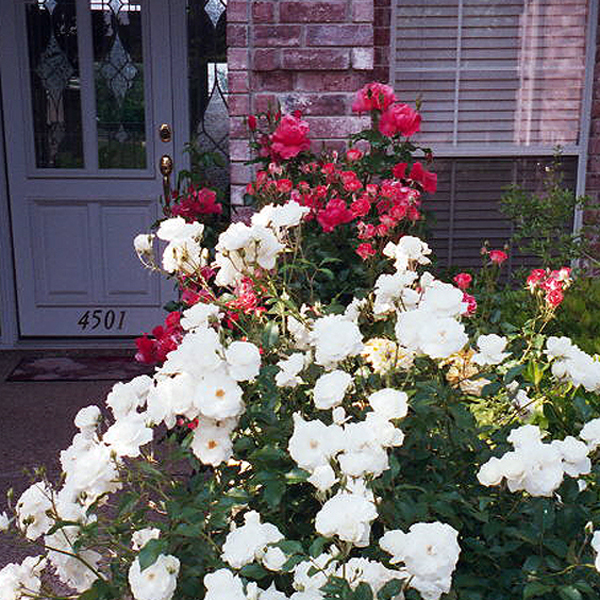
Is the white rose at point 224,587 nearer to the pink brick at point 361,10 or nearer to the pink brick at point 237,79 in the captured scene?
the pink brick at point 237,79

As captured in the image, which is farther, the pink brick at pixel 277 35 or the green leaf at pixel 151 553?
the pink brick at pixel 277 35

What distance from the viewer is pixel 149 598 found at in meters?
1.21

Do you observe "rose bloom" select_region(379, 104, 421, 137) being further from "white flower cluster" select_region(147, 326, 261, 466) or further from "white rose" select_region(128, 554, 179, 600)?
"white rose" select_region(128, 554, 179, 600)

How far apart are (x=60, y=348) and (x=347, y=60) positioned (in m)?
2.75

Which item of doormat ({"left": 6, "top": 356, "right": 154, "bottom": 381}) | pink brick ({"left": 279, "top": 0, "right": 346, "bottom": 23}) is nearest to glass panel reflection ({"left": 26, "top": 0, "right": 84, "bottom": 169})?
doormat ({"left": 6, "top": 356, "right": 154, "bottom": 381})

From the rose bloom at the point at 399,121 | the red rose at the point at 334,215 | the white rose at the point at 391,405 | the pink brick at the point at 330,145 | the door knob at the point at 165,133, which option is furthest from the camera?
the door knob at the point at 165,133

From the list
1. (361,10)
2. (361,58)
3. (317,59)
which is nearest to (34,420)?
(317,59)

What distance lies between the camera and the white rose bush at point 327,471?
1149mm

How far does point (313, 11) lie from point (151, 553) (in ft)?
7.26

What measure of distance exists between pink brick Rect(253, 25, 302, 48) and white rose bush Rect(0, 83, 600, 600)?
56.0 inches

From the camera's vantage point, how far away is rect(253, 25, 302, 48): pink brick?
2893 mm

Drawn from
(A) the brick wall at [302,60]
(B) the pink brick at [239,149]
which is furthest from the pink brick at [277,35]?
(B) the pink brick at [239,149]

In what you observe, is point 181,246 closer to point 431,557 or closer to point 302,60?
point 431,557

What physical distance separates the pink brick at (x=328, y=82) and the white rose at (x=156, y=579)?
82.4 inches
